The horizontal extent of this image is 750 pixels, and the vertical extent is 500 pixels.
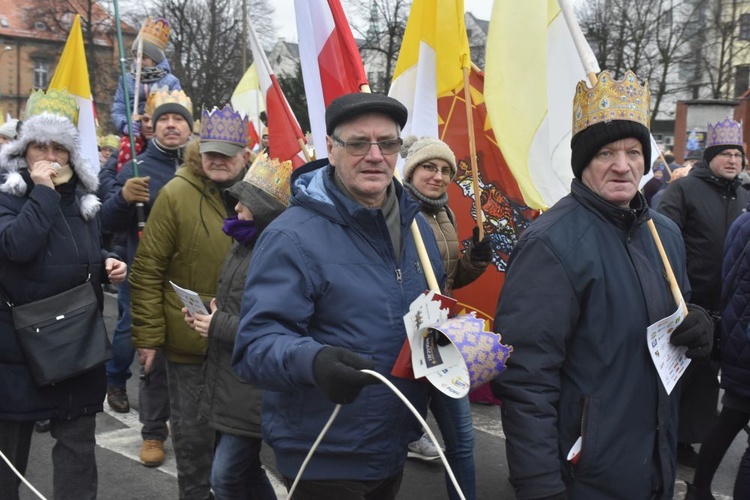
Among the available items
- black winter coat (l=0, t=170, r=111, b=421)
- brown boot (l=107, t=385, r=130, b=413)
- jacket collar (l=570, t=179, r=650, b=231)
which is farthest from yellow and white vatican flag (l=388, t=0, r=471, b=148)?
brown boot (l=107, t=385, r=130, b=413)

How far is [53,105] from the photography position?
3848 millimetres

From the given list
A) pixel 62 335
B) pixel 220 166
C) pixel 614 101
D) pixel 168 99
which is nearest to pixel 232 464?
pixel 62 335

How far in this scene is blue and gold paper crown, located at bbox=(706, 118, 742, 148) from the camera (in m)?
5.38

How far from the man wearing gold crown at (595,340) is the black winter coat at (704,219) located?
291 centimetres

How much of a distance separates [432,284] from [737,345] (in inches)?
85.3

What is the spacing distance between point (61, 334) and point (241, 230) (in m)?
0.94

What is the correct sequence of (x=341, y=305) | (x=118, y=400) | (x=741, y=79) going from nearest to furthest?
(x=341, y=305), (x=118, y=400), (x=741, y=79)

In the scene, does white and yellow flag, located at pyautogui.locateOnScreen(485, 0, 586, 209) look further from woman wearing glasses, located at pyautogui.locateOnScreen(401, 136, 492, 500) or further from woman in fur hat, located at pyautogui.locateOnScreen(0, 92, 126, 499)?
woman in fur hat, located at pyautogui.locateOnScreen(0, 92, 126, 499)

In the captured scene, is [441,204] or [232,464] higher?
[441,204]

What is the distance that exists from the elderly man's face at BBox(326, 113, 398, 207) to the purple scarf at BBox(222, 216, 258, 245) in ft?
3.42

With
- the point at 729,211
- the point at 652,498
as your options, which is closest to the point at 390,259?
the point at 652,498

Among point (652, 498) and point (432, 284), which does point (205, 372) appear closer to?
point (432, 284)

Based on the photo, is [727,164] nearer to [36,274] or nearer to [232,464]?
[232,464]

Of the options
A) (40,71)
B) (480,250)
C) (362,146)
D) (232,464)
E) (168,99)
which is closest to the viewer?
(362,146)
